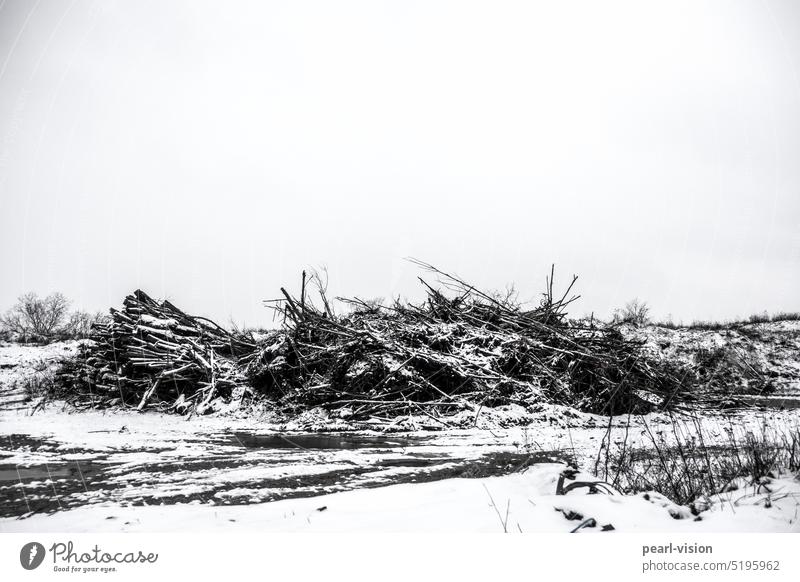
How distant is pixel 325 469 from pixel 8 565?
1615mm

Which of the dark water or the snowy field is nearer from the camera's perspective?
the snowy field

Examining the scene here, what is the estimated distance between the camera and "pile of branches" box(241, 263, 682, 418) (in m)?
5.51

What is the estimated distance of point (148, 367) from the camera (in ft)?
21.1

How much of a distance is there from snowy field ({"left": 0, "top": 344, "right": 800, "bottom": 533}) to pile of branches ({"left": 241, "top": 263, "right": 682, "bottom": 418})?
0.52 meters

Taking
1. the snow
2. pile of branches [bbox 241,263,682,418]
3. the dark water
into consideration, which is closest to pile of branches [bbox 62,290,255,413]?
pile of branches [bbox 241,263,682,418]

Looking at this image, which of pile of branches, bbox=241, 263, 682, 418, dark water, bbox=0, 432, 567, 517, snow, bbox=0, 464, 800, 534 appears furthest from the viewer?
pile of branches, bbox=241, 263, 682, 418

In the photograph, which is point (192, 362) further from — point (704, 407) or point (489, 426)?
point (704, 407)

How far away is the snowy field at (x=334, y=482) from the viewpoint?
2.11 metres

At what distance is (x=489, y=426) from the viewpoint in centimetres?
486

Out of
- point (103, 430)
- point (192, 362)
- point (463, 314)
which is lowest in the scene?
point (103, 430)

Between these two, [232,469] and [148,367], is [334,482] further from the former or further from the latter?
[148,367]

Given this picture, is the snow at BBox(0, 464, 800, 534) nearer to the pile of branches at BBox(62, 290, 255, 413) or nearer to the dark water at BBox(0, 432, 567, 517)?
the dark water at BBox(0, 432, 567, 517)

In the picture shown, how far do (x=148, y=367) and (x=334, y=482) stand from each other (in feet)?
14.9

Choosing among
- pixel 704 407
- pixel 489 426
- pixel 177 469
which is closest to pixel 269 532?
pixel 177 469
